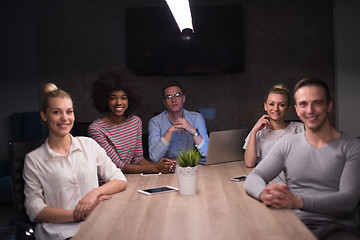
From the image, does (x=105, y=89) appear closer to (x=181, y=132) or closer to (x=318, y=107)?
(x=181, y=132)

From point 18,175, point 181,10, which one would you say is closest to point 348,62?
point 181,10

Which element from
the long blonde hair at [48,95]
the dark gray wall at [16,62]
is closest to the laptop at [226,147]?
the long blonde hair at [48,95]

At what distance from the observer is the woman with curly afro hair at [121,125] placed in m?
2.54

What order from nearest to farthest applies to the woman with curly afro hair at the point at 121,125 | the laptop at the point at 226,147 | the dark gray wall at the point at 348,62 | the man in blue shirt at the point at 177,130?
1. the woman with curly afro hair at the point at 121,125
2. the laptop at the point at 226,147
3. the man in blue shirt at the point at 177,130
4. the dark gray wall at the point at 348,62

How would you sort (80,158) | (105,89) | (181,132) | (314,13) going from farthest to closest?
(314,13) < (181,132) < (105,89) < (80,158)

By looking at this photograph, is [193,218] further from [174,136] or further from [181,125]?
[174,136]

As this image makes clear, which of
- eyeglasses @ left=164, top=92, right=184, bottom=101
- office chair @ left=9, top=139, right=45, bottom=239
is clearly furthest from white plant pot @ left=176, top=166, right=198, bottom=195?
eyeglasses @ left=164, top=92, right=184, bottom=101

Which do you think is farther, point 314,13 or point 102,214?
point 314,13

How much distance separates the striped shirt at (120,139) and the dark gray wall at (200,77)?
6.93 ft

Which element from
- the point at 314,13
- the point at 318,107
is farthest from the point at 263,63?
the point at 318,107

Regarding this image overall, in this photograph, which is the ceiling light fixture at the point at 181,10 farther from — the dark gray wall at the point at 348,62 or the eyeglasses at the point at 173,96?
the dark gray wall at the point at 348,62

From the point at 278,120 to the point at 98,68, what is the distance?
3.00 meters

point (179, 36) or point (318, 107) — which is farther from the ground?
point (179, 36)

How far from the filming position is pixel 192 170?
186 cm
